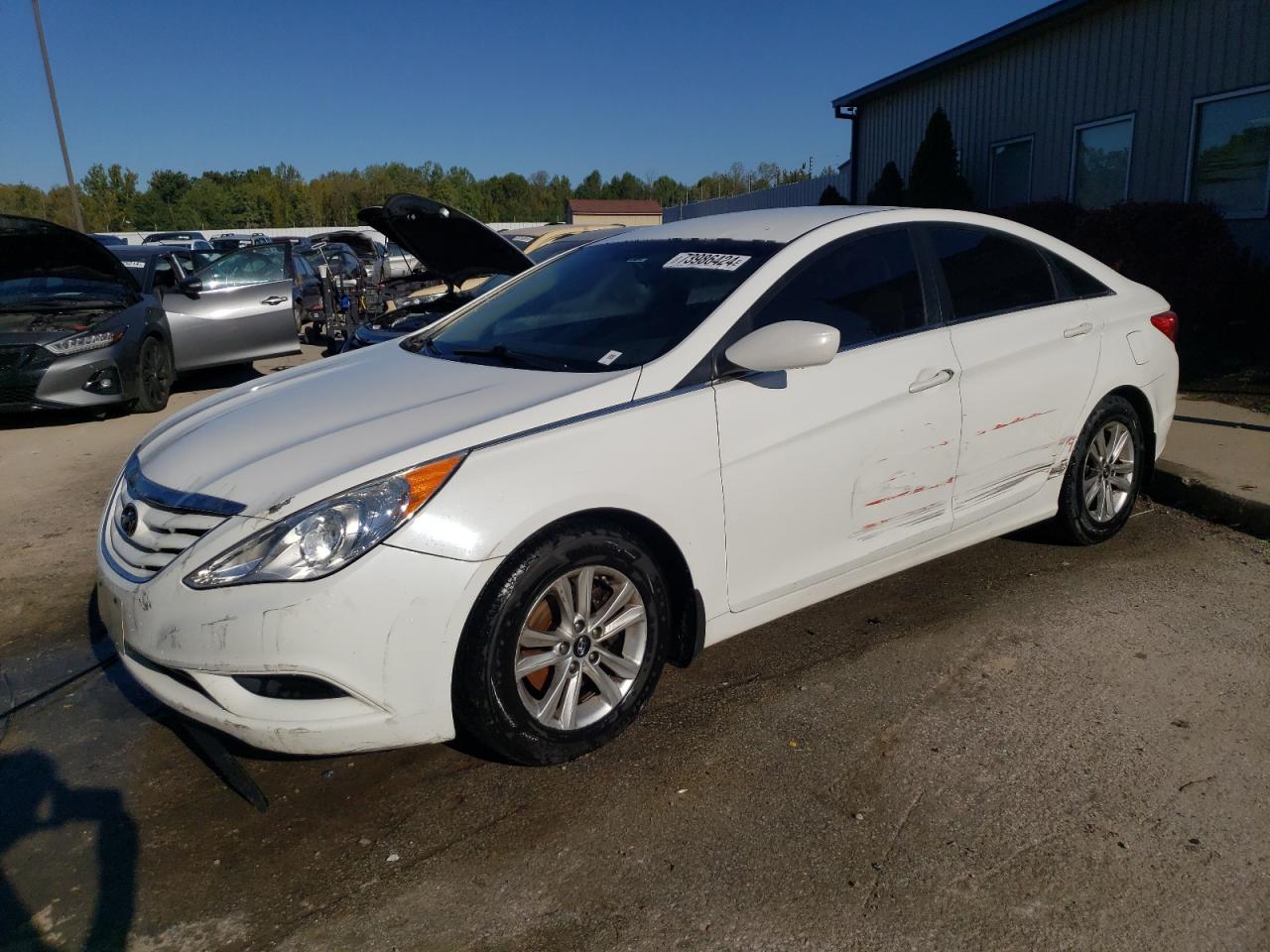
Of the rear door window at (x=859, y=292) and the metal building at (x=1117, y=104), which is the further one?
the metal building at (x=1117, y=104)

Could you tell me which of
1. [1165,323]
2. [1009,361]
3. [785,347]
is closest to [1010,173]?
[1165,323]

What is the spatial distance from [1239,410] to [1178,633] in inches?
162

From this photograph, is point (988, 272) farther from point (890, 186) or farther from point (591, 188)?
point (591, 188)

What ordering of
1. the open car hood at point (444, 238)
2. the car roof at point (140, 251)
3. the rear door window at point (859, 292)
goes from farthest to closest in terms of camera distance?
1. the car roof at point (140, 251)
2. the open car hood at point (444, 238)
3. the rear door window at point (859, 292)

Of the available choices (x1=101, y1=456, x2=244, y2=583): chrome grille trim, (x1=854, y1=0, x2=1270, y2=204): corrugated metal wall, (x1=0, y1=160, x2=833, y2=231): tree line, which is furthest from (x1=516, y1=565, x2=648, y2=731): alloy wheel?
(x1=0, y1=160, x2=833, y2=231): tree line

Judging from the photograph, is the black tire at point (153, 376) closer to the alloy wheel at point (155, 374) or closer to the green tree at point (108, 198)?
the alloy wheel at point (155, 374)

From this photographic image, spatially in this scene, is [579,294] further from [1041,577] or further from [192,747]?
[1041,577]

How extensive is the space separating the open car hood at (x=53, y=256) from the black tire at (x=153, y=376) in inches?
24.2

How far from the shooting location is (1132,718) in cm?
318

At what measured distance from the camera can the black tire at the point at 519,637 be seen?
8.72 feet

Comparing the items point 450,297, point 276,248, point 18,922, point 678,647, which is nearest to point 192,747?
point 18,922

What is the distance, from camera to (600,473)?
111 inches

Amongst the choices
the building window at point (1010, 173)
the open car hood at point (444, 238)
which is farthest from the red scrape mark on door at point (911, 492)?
the building window at point (1010, 173)

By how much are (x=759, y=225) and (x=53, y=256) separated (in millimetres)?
7826
